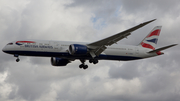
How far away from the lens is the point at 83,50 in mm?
47562

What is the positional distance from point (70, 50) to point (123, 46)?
11.8 meters

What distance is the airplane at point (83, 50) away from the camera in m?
46.2

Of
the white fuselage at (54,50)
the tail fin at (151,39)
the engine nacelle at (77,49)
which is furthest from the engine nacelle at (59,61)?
the tail fin at (151,39)

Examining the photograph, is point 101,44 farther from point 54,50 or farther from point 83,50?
point 54,50

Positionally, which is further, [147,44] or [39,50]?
[147,44]

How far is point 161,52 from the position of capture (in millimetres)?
56406

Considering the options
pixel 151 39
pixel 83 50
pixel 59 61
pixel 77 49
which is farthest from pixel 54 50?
pixel 151 39

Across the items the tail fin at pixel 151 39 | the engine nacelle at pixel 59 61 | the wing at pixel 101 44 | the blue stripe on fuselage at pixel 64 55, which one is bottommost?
the blue stripe on fuselage at pixel 64 55

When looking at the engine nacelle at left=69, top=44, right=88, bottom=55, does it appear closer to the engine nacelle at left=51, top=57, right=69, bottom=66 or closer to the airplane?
the airplane

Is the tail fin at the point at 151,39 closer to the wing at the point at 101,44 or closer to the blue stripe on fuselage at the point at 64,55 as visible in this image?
the blue stripe on fuselage at the point at 64,55

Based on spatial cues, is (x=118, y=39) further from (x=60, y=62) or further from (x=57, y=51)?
(x=60, y=62)

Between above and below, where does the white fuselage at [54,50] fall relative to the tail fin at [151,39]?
below

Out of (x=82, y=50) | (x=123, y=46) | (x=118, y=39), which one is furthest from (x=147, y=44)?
(x=82, y=50)

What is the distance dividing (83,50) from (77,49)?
1199 millimetres
